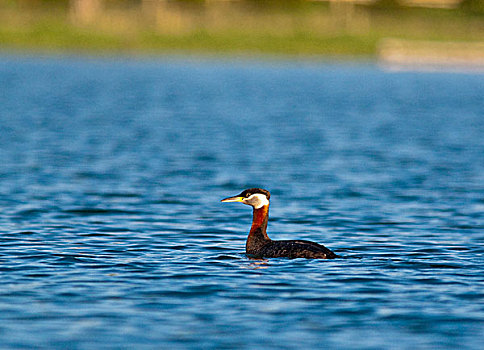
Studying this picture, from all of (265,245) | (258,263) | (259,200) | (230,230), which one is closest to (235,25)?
(230,230)

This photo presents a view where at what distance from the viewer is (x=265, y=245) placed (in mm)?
18656

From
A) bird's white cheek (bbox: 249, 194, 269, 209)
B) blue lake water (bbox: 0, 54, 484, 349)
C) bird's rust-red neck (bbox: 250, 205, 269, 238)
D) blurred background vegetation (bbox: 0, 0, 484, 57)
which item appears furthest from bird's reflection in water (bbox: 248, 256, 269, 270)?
blurred background vegetation (bbox: 0, 0, 484, 57)

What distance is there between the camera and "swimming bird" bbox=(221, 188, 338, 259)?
713 inches

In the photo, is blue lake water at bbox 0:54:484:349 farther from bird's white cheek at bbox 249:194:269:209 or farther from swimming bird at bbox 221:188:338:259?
bird's white cheek at bbox 249:194:269:209

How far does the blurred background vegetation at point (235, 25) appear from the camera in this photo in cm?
12331

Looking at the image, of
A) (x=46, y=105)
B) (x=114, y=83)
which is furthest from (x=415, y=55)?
(x=46, y=105)

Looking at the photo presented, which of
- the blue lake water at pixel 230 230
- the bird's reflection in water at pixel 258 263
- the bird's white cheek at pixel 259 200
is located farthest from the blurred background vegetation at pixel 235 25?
the bird's reflection in water at pixel 258 263

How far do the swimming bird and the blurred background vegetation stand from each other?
102787mm

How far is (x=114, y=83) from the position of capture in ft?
279

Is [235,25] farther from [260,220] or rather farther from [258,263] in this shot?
[258,263]

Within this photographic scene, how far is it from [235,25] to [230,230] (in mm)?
119073

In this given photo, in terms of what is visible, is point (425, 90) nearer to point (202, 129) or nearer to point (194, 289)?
point (202, 129)

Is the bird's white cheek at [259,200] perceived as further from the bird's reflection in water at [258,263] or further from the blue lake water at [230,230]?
the bird's reflection in water at [258,263]

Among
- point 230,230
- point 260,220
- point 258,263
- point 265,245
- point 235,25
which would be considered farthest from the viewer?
point 235,25
